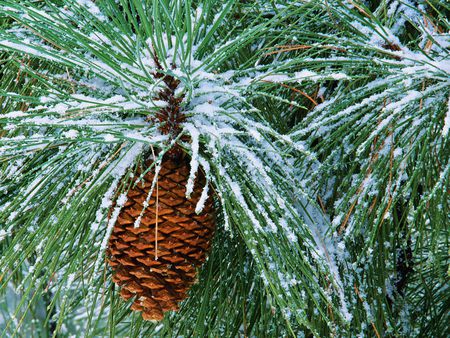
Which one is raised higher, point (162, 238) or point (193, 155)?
point (193, 155)

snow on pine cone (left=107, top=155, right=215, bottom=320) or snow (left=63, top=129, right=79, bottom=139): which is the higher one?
snow (left=63, top=129, right=79, bottom=139)

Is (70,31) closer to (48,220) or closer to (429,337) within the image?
(48,220)

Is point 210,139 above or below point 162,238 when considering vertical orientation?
above

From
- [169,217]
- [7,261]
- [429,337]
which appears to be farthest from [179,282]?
[429,337]

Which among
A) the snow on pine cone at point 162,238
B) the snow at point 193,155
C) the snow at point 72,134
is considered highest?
the snow at point 193,155

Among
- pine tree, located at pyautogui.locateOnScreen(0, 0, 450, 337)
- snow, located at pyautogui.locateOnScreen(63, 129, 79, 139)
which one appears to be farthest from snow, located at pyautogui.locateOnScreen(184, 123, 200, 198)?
snow, located at pyautogui.locateOnScreen(63, 129, 79, 139)

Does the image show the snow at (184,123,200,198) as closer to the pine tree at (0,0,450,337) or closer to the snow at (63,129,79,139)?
the pine tree at (0,0,450,337)

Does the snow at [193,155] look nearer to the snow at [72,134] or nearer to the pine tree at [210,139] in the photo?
the pine tree at [210,139]

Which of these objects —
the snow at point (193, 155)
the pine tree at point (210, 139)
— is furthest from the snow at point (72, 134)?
the snow at point (193, 155)
